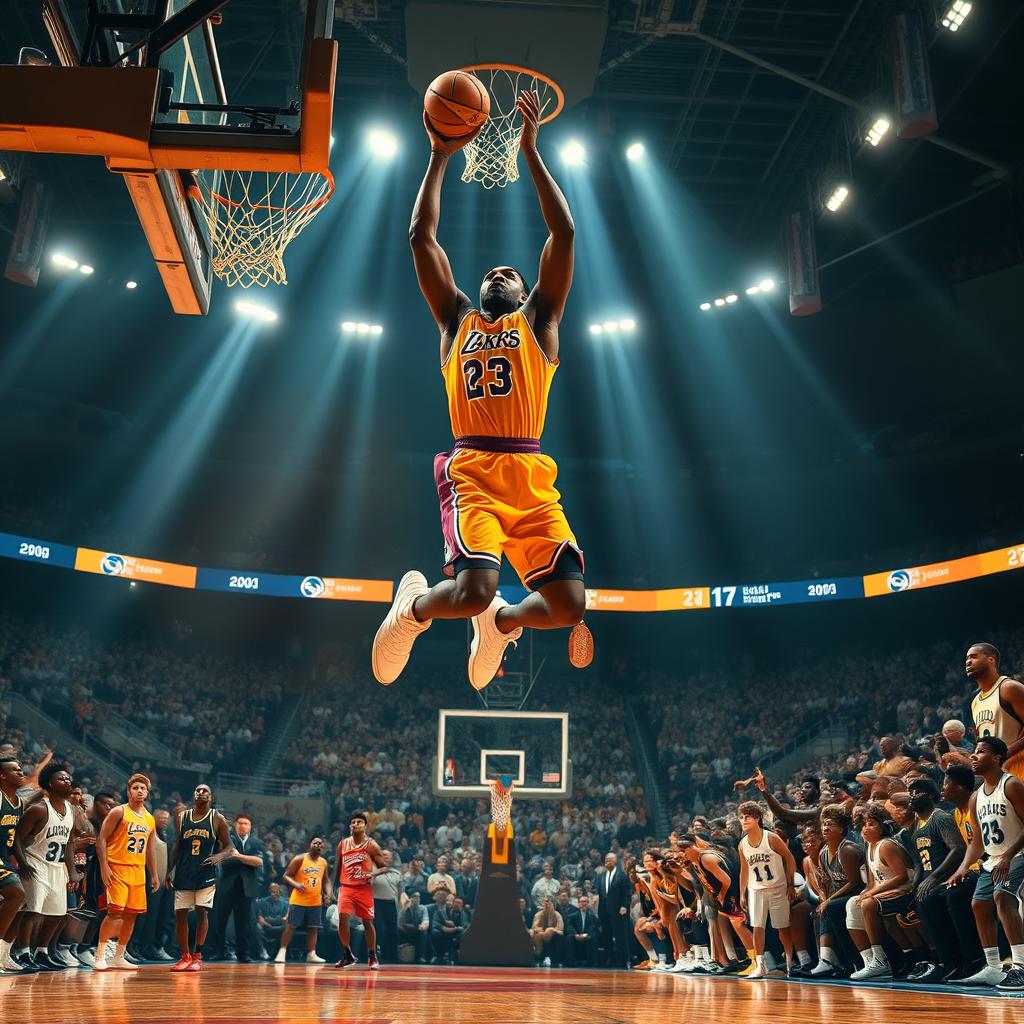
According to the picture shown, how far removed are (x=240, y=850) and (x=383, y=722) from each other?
12453 millimetres

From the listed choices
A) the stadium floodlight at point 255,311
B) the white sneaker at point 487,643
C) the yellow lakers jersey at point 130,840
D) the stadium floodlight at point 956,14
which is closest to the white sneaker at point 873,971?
the white sneaker at point 487,643

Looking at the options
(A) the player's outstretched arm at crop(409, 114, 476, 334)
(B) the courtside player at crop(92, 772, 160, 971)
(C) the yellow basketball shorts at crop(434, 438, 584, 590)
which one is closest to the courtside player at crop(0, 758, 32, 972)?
(B) the courtside player at crop(92, 772, 160, 971)

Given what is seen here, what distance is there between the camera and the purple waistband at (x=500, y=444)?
5.03m

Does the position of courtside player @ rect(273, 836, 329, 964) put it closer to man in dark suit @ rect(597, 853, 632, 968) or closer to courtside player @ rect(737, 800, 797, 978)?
man in dark suit @ rect(597, 853, 632, 968)

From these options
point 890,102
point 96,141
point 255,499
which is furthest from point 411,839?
point 96,141

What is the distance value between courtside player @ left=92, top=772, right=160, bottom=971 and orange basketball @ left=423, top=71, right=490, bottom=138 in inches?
251

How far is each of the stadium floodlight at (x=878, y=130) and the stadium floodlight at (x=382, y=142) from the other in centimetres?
815

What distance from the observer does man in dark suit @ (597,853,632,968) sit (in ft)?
49.9

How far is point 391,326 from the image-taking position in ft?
83.7

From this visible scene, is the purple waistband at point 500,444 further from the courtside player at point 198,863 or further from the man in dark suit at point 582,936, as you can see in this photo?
the man in dark suit at point 582,936

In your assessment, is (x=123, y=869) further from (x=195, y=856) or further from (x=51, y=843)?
(x=195, y=856)

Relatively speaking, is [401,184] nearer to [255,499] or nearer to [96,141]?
[255,499]

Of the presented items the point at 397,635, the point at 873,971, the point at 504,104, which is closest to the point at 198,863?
the point at 397,635

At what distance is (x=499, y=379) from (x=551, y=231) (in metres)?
0.76
